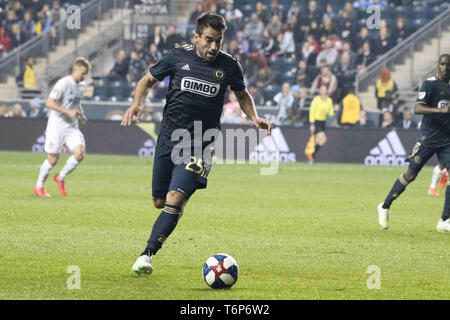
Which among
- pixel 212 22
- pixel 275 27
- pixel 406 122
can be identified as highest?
pixel 212 22

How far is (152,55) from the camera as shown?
3072cm

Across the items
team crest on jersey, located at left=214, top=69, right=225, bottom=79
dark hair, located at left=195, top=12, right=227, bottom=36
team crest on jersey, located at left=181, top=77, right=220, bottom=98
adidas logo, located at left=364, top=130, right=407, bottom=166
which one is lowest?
adidas logo, located at left=364, top=130, right=407, bottom=166

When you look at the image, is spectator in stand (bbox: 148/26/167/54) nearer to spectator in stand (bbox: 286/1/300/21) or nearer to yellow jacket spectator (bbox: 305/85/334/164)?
spectator in stand (bbox: 286/1/300/21)

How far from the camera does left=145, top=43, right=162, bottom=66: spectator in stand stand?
30.5 metres

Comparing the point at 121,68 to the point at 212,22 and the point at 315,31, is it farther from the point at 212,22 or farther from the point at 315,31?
the point at 212,22

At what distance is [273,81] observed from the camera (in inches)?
1195

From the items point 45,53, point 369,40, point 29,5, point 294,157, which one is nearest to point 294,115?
point 294,157

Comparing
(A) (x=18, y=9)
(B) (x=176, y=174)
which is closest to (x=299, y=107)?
(A) (x=18, y=9)

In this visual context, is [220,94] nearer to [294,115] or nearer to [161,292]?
[161,292]

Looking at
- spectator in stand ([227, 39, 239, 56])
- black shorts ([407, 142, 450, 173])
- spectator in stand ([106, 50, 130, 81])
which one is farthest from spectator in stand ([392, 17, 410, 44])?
black shorts ([407, 142, 450, 173])

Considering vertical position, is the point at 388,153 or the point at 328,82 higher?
the point at 328,82

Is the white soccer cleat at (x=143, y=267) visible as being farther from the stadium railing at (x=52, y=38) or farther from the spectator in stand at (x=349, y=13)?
the stadium railing at (x=52, y=38)

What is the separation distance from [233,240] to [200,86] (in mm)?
2890

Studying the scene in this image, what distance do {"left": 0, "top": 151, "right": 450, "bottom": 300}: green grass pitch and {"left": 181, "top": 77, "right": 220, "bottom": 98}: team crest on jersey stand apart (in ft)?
5.48
